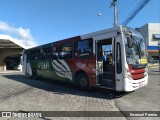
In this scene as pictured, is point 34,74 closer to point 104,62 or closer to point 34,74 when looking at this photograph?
point 34,74

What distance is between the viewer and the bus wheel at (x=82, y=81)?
11336 millimetres

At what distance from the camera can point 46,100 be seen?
9281 mm

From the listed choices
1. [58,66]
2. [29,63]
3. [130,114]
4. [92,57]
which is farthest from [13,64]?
[130,114]

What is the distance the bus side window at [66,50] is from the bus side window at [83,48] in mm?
610

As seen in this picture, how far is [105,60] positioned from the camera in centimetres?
1073

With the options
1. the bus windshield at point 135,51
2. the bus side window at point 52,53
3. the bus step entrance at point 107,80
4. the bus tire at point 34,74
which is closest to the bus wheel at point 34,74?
the bus tire at point 34,74

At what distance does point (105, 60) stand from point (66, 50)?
3060mm

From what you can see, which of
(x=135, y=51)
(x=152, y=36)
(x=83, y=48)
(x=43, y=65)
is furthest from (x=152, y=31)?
(x=135, y=51)

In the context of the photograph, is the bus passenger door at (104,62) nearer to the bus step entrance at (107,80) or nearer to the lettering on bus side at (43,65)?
the bus step entrance at (107,80)

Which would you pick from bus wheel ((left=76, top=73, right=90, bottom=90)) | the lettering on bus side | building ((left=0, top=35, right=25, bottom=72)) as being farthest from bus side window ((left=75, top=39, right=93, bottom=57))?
building ((left=0, top=35, right=25, bottom=72))

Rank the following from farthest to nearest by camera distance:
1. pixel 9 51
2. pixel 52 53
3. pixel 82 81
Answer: pixel 9 51 → pixel 52 53 → pixel 82 81

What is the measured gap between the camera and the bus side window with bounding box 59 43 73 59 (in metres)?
12.4

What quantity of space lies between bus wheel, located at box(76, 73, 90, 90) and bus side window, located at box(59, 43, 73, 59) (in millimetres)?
1383

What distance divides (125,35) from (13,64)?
1625 inches
